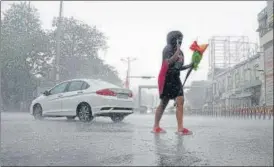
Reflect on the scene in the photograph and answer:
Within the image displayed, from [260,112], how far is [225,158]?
16.0 metres

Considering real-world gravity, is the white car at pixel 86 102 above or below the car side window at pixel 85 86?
below

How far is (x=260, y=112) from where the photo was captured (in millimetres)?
18250

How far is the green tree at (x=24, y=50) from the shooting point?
2.67m

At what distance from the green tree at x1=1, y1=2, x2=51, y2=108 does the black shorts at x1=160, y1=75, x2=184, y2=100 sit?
1.76 meters

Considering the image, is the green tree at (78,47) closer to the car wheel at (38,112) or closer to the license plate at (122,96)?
the car wheel at (38,112)

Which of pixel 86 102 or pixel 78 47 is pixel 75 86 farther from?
pixel 78 47

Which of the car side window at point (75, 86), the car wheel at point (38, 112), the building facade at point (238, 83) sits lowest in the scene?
the car wheel at point (38, 112)

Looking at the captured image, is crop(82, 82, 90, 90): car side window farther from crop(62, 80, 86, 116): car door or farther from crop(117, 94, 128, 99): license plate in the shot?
crop(117, 94, 128, 99): license plate

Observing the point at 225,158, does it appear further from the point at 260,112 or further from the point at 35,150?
the point at 260,112

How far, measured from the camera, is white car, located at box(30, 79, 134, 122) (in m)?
8.26

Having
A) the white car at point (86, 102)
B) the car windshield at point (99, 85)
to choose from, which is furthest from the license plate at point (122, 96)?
the car windshield at point (99, 85)

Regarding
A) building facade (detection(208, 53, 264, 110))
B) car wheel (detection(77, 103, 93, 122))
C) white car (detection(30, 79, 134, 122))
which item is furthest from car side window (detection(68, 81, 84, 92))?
building facade (detection(208, 53, 264, 110))

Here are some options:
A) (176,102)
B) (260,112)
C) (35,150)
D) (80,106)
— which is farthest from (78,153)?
(260,112)

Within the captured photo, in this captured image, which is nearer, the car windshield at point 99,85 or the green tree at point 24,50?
the green tree at point 24,50
